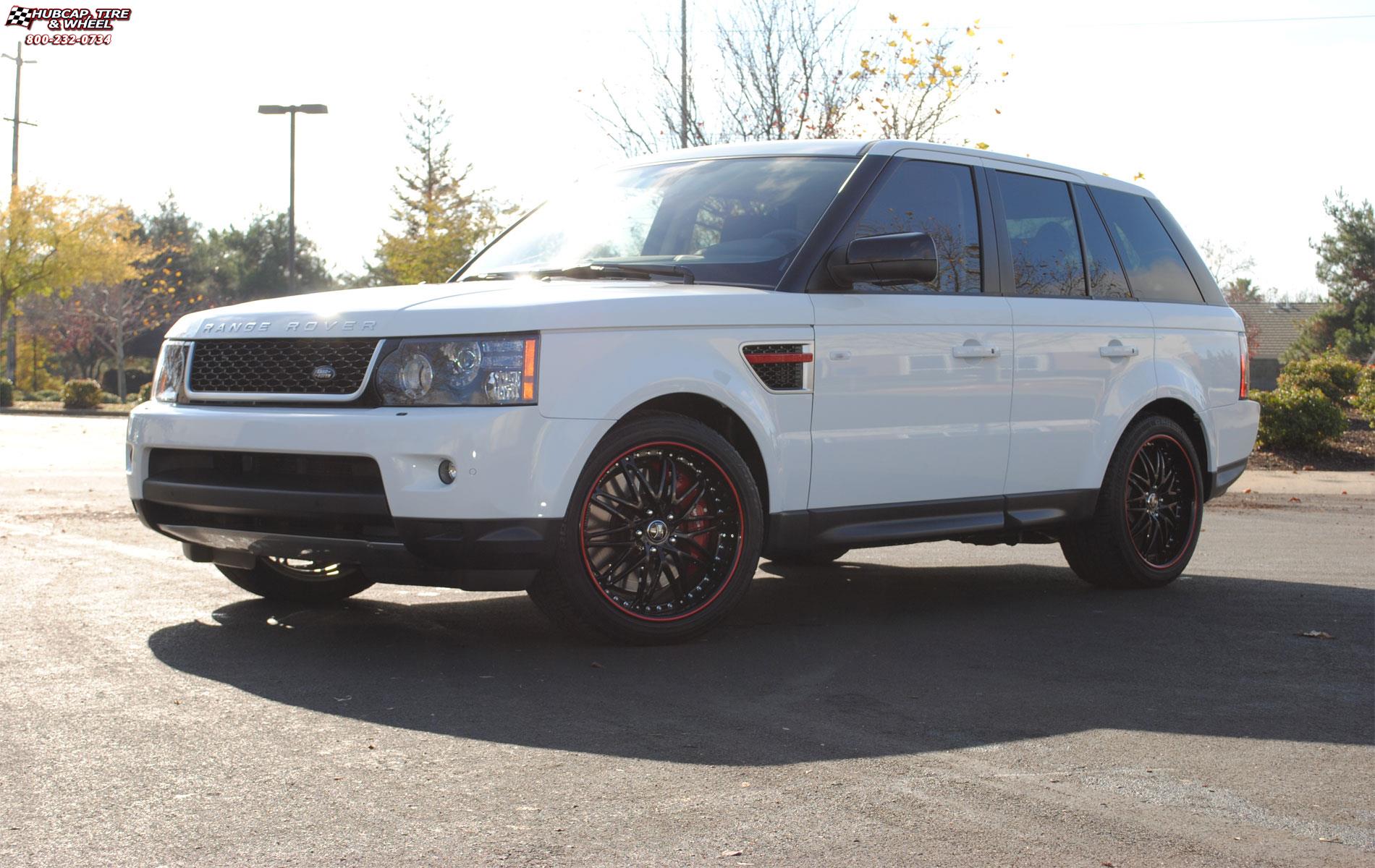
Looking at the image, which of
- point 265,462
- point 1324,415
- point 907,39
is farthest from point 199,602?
point 907,39

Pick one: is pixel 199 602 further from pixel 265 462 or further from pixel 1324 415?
pixel 1324 415

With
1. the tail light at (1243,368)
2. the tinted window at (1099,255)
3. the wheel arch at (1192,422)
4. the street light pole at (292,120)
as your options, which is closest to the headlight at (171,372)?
the tinted window at (1099,255)

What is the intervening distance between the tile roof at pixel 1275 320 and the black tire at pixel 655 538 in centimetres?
7403

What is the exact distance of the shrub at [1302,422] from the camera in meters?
17.4

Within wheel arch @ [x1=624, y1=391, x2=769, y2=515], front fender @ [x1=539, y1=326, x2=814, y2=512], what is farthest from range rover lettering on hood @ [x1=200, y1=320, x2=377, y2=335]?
wheel arch @ [x1=624, y1=391, x2=769, y2=515]

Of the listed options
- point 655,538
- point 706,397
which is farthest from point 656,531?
point 706,397

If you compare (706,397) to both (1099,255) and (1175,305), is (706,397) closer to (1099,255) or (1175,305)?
(1099,255)

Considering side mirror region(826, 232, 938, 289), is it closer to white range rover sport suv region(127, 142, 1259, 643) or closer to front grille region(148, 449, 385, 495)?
white range rover sport suv region(127, 142, 1259, 643)

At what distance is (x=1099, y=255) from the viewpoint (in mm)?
7559

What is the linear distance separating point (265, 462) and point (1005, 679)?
8.85 ft

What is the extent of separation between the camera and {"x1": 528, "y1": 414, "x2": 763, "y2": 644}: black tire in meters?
5.42

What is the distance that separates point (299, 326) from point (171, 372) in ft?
2.76

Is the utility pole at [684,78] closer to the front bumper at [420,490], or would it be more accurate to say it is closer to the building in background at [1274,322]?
the front bumper at [420,490]

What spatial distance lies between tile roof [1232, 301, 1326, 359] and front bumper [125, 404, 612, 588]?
74.8 metres
